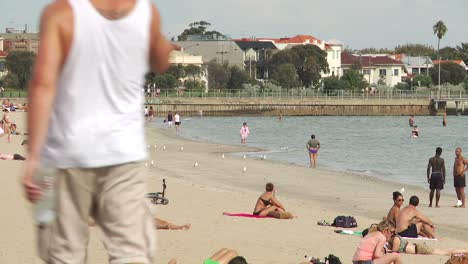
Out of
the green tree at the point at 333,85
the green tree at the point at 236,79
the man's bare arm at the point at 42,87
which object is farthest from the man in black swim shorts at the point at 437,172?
the green tree at the point at 236,79

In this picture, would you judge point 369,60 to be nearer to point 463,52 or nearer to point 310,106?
point 463,52

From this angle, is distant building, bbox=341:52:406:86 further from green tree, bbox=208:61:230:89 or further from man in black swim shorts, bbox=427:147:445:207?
man in black swim shorts, bbox=427:147:445:207

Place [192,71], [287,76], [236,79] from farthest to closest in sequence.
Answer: [287,76] → [236,79] → [192,71]

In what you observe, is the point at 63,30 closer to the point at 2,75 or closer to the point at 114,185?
the point at 114,185

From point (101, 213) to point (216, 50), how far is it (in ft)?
460

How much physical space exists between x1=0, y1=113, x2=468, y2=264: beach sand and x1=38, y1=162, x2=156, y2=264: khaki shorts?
21.7ft

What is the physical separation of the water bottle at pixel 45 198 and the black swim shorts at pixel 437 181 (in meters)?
18.2

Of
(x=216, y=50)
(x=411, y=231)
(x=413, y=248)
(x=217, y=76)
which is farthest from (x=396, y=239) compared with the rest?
(x=216, y=50)

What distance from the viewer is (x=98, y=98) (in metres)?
3.79

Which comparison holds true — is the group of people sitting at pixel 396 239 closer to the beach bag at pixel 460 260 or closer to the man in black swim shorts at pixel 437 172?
the beach bag at pixel 460 260

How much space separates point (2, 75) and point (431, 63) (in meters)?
71.5

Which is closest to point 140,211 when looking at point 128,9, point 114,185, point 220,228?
point 114,185

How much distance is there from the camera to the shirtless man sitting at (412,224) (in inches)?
611

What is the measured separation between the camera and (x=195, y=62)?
13450 cm
